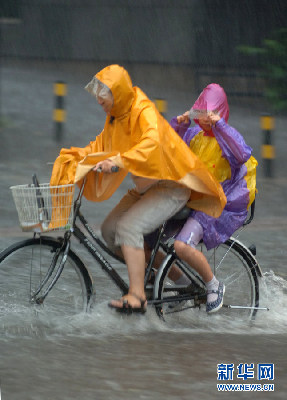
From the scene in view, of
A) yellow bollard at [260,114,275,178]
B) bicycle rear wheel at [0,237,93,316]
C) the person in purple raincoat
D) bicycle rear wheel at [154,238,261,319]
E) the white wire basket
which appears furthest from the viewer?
yellow bollard at [260,114,275,178]

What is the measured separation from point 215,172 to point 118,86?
92 cm

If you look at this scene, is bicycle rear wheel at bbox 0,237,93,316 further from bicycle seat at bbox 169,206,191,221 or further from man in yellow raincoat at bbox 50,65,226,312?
bicycle seat at bbox 169,206,191,221

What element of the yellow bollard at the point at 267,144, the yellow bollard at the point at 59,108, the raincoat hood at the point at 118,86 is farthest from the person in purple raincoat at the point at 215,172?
the yellow bollard at the point at 59,108

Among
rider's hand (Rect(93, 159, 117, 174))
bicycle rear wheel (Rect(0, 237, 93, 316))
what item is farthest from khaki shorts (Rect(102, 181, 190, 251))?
rider's hand (Rect(93, 159, 117, 174))

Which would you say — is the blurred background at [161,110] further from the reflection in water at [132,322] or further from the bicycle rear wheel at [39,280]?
the bicycle rear wheel at [39,280]

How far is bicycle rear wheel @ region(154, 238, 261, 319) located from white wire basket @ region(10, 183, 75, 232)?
96 cm

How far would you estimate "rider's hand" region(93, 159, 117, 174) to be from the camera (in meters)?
5.55

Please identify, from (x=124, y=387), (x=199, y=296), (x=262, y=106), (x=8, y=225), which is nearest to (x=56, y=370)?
(x=124, y=387)

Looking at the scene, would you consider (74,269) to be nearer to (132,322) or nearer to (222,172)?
(132,322)

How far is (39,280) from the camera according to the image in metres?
6.00

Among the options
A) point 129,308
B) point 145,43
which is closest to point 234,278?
point 129,308

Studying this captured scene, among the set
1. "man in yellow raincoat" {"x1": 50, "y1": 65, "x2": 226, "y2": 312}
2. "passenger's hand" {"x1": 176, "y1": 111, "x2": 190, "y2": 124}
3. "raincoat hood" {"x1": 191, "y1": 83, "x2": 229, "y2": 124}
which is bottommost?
"man in yellow raincoat" {"x1": 50, "y1": 65, "x2": 226, "y2": 312}

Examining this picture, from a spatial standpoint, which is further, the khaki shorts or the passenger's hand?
the passenger's hand

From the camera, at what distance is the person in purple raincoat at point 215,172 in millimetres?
5957
